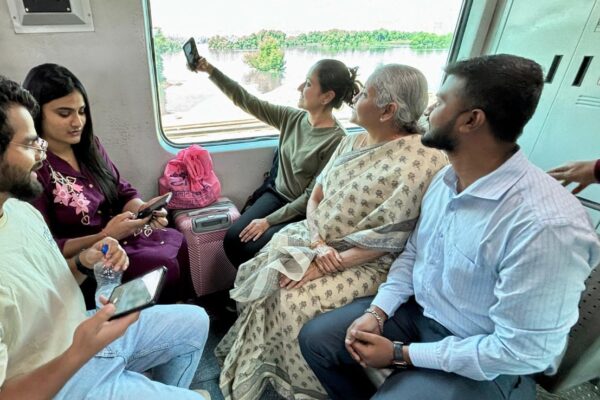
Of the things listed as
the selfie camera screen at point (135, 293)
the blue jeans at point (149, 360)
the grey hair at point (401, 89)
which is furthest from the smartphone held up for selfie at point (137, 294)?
the grey hair at point (401, 89)

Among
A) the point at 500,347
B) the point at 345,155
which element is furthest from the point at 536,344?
the point at 345,155

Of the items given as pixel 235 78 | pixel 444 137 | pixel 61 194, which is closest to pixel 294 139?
pixel 235 78

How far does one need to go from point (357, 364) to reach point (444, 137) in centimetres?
84

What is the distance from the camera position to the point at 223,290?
6.42ft

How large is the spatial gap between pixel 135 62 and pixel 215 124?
23.7 inches

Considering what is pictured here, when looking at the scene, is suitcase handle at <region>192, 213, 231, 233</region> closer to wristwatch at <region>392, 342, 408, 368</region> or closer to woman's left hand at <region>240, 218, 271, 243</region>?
woman's left hand at <region>240, 218, 271, 243</region>

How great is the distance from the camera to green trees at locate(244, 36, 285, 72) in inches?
75.6

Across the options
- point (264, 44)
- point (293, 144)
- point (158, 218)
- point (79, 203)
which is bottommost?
point (158, 218)

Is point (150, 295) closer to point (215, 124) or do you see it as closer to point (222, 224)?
point (222, 224)

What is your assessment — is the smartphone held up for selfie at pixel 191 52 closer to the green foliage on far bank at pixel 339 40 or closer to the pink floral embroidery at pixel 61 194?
the green foliage on far bank at pixel 339 40

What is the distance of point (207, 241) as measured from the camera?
1749mm

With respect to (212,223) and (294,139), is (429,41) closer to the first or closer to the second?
(294,139)

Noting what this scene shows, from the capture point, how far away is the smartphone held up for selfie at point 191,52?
164 centimetres

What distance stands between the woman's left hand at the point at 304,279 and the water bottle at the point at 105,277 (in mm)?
609
